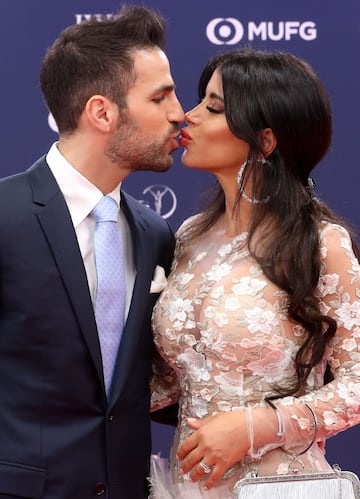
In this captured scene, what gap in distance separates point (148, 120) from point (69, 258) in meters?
0.48

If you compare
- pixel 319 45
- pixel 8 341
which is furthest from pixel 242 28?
pixel 8 341

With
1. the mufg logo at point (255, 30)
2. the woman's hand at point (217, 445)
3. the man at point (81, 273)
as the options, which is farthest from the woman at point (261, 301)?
the mufg logo at point (255, 30)

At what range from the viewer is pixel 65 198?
2.56 meters

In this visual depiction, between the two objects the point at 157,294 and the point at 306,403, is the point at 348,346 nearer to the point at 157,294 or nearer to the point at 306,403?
the point at 306,403

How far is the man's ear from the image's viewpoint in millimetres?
2672

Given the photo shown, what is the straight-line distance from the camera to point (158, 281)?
2736mm

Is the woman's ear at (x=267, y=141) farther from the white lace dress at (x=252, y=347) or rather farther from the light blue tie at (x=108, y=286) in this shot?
the light blue tie at (x=108, y=286)

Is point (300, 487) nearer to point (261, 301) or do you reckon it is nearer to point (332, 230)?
point (261, 301)

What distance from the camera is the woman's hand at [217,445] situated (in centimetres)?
251

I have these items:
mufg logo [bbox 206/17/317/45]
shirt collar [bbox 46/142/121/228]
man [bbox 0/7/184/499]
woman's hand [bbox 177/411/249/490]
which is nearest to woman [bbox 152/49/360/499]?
woman's hand [bbox 177/411/249/490]

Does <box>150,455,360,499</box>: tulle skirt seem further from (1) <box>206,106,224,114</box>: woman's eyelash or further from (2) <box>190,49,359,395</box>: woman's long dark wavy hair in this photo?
(1) <box>206,106,224,114</box>: woman's eyelash

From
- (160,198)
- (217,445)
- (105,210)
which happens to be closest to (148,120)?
(105,210)

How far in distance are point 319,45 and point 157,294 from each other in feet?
4.88

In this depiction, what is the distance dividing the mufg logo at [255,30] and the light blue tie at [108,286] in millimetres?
1409
